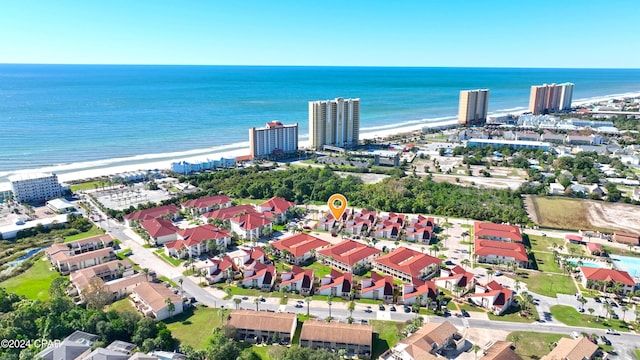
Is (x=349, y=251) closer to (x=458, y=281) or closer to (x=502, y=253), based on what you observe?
(x=458, y=281)

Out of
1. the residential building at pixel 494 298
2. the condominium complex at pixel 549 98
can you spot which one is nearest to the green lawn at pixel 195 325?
the residential building at pixel 494 298

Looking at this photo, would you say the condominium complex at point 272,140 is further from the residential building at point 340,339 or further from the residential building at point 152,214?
the residential building at point 340,339

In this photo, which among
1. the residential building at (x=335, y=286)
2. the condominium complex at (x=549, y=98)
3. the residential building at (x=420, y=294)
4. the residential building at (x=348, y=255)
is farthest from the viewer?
the condominium complex at (x=549, y=98)

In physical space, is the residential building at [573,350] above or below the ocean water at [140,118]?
below

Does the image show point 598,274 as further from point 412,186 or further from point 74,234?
point 74,234

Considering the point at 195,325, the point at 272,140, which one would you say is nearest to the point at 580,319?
the point at 195,325
